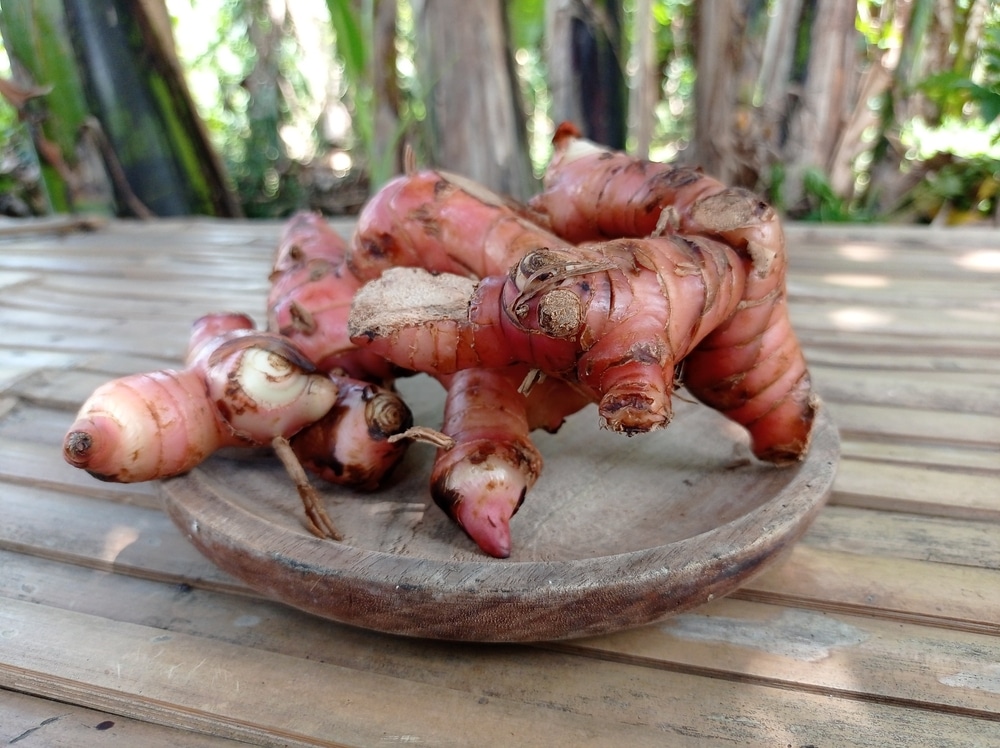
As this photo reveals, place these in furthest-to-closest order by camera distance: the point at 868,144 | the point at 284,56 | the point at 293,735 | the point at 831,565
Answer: the point at 284,56 < the point at 868,144 < the point at 831,565 < the point at 293,735

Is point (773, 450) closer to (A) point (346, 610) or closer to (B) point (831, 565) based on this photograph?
(B) point (831, 565)

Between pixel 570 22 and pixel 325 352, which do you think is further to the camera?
pixel 570 22

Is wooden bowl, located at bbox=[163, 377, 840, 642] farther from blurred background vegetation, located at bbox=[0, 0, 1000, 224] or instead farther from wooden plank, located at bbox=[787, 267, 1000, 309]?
blurred background vegetation, located at bbox=[0, 0, 1000, 224]

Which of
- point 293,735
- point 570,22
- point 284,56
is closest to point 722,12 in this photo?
point 570,22

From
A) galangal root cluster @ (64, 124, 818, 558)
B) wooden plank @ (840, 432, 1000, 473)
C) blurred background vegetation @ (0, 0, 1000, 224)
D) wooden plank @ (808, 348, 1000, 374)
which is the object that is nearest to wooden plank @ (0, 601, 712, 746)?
galangal root cluster @ (64, 124, 818, 558)

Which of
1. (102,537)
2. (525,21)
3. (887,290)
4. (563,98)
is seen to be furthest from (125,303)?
(525,21)

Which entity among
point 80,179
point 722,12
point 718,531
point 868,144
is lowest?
point 868,144

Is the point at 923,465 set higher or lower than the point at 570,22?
lower
